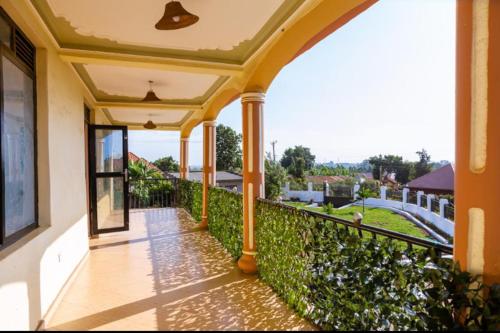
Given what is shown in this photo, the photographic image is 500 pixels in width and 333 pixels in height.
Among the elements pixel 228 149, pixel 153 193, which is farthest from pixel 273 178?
pixel 153 193

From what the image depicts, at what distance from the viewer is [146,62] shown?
3.80m

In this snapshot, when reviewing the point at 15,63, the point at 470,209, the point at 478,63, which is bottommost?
the point at 470,209

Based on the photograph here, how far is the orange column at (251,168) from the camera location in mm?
4180

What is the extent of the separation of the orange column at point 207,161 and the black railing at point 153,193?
4.15m

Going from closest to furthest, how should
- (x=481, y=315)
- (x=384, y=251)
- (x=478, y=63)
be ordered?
1. (x=481, y=315)
2. (x=478, y=63)
3. (x=384, y=251)

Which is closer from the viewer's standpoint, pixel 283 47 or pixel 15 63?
pixel 15 63

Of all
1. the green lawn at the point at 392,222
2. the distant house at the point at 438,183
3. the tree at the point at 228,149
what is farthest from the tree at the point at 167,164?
the distant house at the point at 438,183

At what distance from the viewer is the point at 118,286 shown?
12.2 ft

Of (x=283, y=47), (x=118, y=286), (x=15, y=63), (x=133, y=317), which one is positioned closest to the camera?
(x=15, y=63)

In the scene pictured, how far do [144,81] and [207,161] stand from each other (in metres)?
2.55

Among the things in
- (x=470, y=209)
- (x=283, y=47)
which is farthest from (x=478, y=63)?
(x=283, y=47)

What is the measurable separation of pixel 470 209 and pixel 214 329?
2.14m

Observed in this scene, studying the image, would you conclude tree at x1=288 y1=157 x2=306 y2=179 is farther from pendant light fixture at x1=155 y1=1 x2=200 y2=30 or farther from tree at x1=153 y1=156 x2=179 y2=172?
pendant light fixture at x1=155 y1=1 x2=200 y2=30

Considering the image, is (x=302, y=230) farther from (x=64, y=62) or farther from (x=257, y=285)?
(x=64, y=62)
